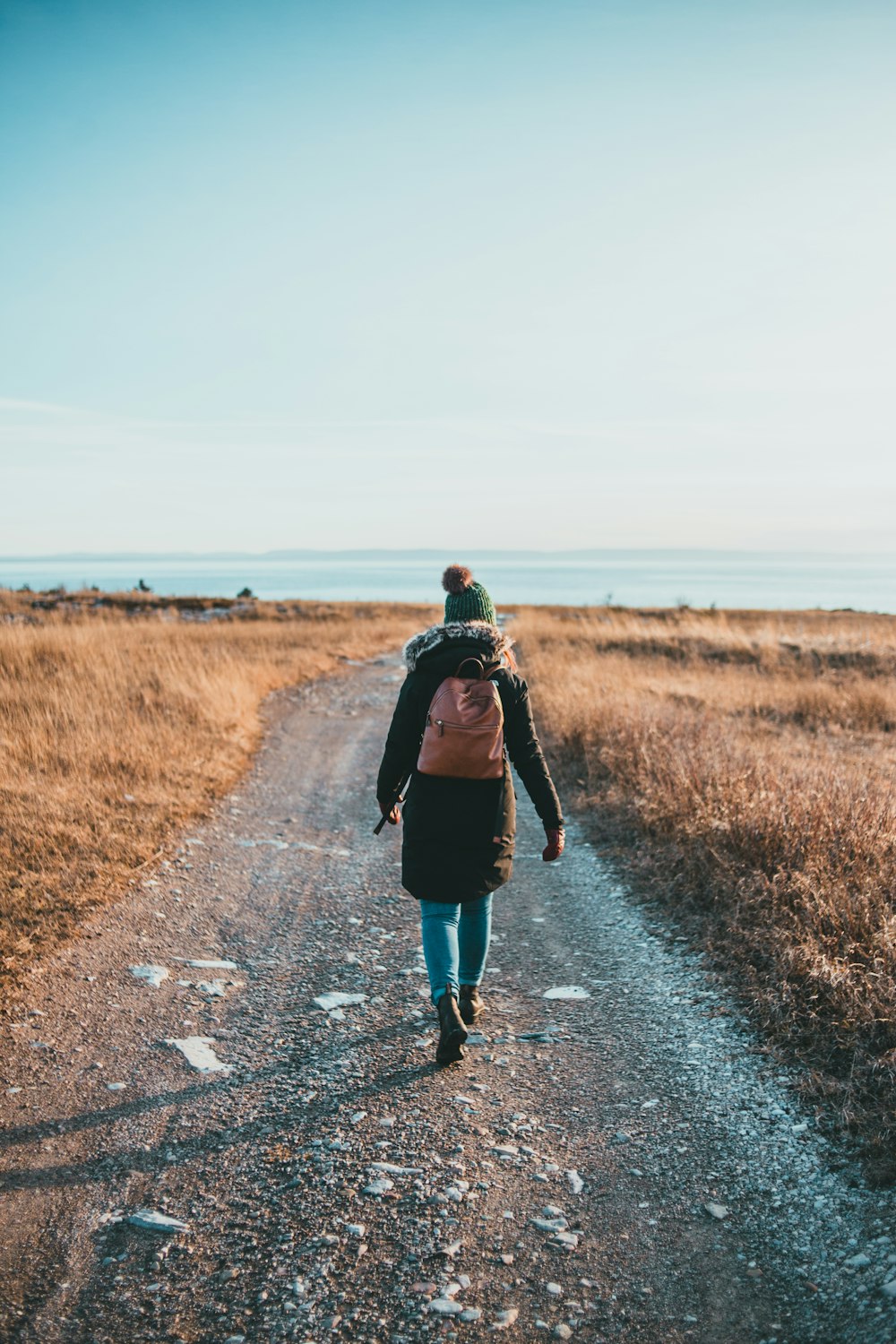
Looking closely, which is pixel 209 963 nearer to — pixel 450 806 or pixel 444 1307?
pixel 450 806

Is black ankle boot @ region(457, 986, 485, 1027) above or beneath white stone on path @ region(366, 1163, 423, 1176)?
above

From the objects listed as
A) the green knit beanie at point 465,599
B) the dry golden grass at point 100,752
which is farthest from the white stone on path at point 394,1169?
the dry golden grass at point 100,752

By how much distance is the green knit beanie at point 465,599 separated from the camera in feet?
13.6

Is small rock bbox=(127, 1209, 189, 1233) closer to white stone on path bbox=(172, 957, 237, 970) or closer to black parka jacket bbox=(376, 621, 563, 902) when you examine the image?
black parka jacket bbox=(376, 621, 563, 902)

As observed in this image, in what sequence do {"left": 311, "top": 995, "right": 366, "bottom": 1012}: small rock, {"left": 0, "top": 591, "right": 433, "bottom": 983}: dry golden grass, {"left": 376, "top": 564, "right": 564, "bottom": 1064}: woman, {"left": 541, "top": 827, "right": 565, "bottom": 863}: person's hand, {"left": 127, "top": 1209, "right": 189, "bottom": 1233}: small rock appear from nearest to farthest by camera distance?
{"left": 127, "top": 1209, "right": 189, "bottom": 1233}: small rock, {"left": 376, "top": 564, "right": 564, "bottom": 1064}: woman, {"left": 541, "top": 827, "right": 565, "bottom": 863}: person's hand, {"left": 311, "top": 995, "right": 366, "bottom": 1012}: small rock, {"left": 0, "top": 591, "right": 433, "bottom": 983}: dry golden grass

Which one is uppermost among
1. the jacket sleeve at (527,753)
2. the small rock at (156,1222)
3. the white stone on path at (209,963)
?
the jacket sleeve at (527,753)

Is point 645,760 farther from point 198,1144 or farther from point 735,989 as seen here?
point 198,1144

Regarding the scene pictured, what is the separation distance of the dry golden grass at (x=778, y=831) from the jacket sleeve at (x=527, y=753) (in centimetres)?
154

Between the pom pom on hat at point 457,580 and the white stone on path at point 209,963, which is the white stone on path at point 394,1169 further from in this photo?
the pom pom on hat at point 457,580

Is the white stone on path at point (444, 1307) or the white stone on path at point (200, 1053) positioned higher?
the white stone on path at point (444, 1307)

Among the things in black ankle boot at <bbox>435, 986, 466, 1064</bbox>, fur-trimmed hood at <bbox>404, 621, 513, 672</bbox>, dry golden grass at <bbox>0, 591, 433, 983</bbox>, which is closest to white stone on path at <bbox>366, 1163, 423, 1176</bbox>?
black ankle boot at <bbox>435, 986, 466, 1064</bbox>

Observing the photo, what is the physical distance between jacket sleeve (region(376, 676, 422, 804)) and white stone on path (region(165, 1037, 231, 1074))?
1.58 meters

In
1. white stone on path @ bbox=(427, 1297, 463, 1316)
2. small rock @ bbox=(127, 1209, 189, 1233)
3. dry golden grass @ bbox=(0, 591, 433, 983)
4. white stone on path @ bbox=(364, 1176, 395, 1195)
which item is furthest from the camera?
dry golden grass @ bbox=(0, 591, 433, 983)

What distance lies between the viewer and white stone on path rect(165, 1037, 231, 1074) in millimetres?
3934
